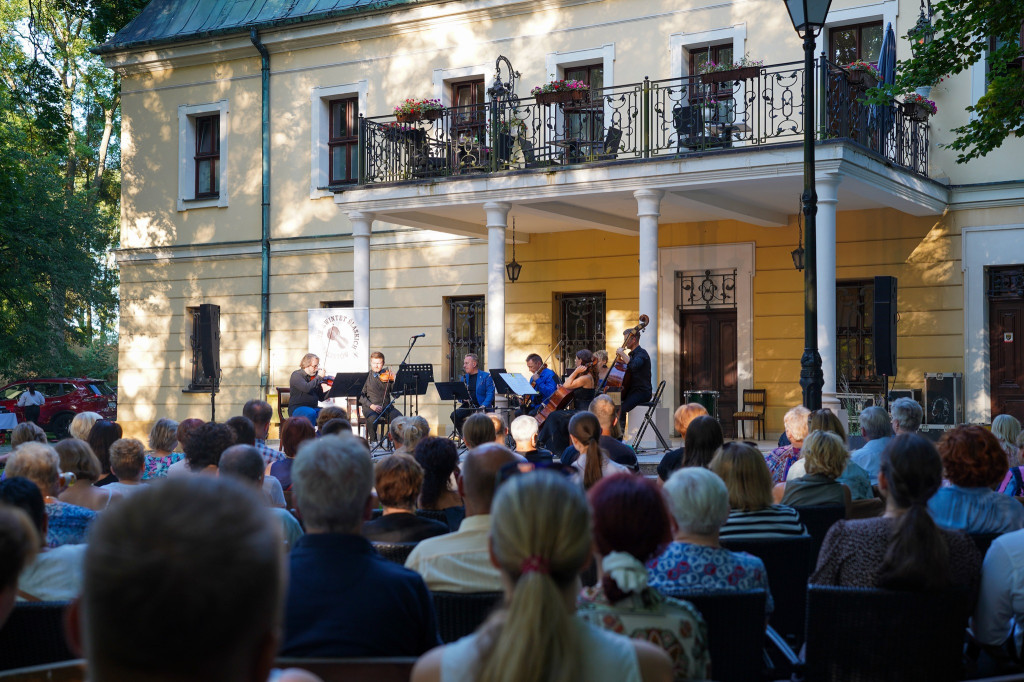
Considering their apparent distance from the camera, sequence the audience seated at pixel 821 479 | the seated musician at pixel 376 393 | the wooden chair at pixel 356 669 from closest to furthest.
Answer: the wooden chair at pixel 356 669 → the audience seated at pixel 821 479 → the seated musician at pixel 376 393

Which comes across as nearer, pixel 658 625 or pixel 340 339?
pixel 658 625

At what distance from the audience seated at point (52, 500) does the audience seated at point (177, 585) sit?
3.30m

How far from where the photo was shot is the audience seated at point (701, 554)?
3344 millimetres

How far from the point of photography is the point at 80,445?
4.97 m

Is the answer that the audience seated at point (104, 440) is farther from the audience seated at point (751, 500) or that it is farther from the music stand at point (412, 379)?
the music stand at point (412, 379)

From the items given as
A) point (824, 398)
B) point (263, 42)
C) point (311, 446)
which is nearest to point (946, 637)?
point (311, 446)

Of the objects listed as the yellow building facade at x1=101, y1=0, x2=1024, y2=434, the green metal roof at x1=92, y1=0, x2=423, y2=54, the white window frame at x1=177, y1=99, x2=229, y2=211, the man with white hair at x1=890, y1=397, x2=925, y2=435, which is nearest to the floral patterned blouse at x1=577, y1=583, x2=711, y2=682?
the man with white hair at x1=890, y1=397, x2=925, y2=435

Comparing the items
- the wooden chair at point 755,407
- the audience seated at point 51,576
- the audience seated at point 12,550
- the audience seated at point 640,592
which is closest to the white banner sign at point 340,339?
the wooden chair at point 755,407

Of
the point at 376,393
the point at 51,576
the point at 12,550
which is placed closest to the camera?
the point at 12,550

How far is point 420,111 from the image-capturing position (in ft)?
49.9

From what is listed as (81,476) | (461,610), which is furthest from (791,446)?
(81,476)

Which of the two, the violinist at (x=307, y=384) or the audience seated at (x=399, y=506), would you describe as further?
the violinist at (x=307, y=384)

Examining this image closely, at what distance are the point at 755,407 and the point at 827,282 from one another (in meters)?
3.69

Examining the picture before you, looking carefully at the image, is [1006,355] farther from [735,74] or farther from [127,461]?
[127,461]
